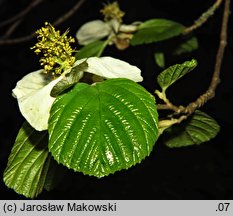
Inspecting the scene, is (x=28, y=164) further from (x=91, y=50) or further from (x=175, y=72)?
(x=91, y=50)

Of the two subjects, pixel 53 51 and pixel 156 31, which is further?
pixel 156 31

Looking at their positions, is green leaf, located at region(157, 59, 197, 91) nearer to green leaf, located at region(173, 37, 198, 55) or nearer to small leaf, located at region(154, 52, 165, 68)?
small leaf, located at region(154, 52, 165, 68)

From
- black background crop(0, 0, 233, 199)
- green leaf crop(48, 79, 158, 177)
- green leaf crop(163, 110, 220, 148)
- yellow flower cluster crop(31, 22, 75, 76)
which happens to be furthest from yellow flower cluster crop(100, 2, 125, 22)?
black background crop(0, 0, 233, 199)

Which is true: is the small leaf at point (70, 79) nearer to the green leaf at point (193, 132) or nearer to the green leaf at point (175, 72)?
the green leaf at point (175, 72)

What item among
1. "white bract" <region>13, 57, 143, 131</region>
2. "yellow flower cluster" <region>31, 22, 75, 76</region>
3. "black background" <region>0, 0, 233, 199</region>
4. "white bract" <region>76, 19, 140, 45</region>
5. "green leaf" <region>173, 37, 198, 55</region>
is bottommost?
"black background" <region>0, 0, 233, 199</region>

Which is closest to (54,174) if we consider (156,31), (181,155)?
(156,31)

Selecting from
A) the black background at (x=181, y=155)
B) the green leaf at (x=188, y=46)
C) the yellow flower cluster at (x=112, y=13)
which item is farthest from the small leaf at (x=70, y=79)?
the black background at (x=181, y=155)
